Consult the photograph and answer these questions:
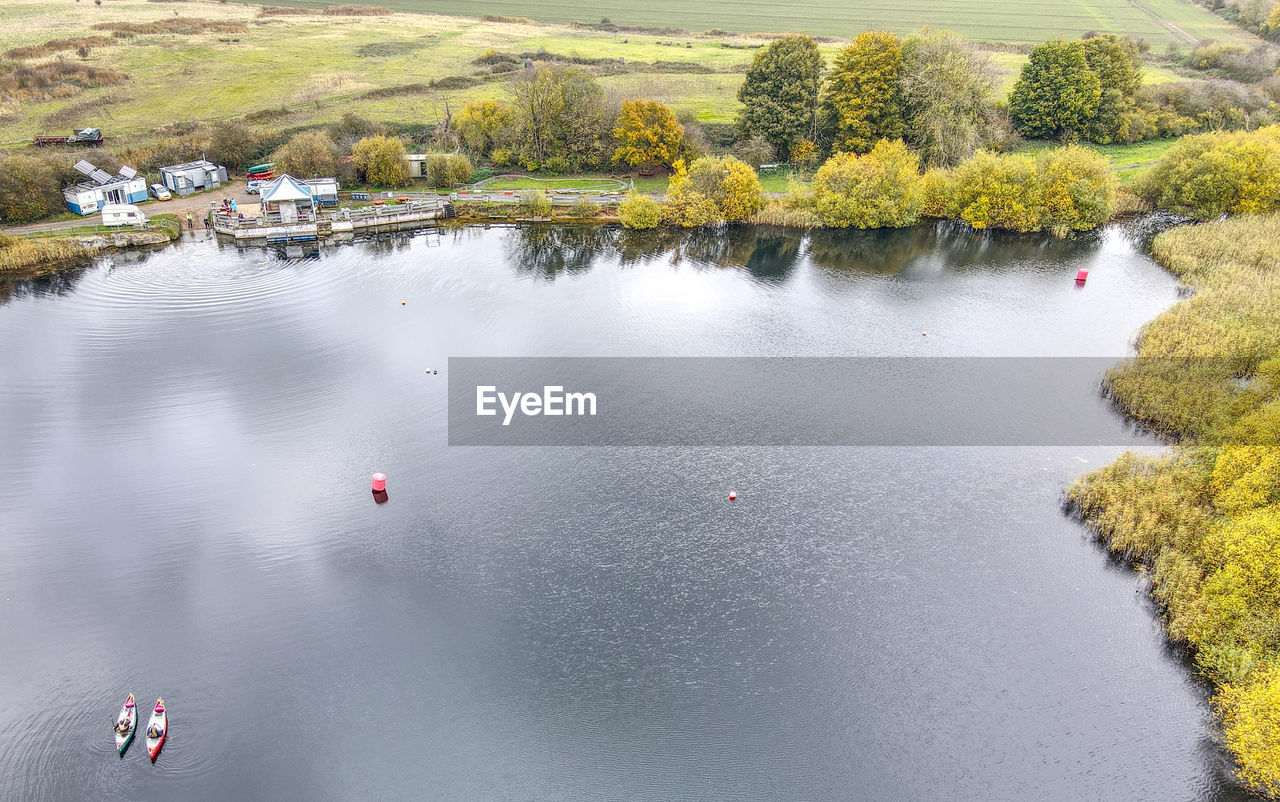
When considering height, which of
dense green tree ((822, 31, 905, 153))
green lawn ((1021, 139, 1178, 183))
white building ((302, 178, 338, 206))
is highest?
dense green tree ((822, 31, 905, 153))

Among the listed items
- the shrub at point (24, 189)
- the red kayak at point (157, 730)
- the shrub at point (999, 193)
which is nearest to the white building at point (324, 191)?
the shrub at point (24, 189)

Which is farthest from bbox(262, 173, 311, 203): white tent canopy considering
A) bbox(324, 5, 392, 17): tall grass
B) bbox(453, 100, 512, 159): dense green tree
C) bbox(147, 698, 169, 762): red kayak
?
bbox(324, 5, 392, 17): tall grass

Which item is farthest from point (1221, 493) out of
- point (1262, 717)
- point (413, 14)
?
point (413, 14)

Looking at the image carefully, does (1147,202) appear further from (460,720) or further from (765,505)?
(460,720)

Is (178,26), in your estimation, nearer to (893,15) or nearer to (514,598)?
(893,15)

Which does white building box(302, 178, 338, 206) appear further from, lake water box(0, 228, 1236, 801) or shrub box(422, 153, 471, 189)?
lake water box(0, 228, 1236, 801)

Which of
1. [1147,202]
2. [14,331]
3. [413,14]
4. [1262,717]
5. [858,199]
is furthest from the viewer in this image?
Answer: [413,14]

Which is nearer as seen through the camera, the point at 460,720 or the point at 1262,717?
the point at 1262,717
